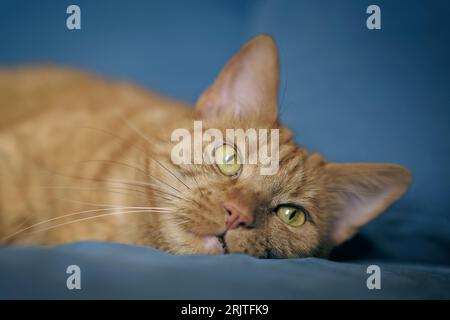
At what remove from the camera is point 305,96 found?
6.26ft

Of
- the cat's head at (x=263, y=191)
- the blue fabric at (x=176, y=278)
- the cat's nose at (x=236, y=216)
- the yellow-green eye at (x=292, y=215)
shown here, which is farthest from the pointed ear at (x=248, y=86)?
the blue fabric at (x=176, y=278)

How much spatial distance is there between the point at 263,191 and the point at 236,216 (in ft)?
0.51

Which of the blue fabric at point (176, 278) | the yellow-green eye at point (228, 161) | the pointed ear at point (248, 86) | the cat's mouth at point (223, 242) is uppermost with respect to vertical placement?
the pointed ear at point (248, 86)

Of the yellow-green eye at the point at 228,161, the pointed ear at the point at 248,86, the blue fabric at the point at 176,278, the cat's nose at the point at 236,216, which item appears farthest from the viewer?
the pointed ear at the point at 248,86

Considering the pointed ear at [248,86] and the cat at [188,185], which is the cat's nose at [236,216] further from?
the pointed ear at [248,86]

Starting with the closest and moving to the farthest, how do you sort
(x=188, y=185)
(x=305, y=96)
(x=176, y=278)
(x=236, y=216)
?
(x=176, y=278) → (x=236, y=216) → (x=188, y=185) → (x=305, y=96)

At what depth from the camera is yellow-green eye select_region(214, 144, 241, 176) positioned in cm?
114

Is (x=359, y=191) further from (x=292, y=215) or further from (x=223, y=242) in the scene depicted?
(x=223, y=242)

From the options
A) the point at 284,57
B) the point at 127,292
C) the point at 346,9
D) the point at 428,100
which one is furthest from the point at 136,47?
the point at 127,292

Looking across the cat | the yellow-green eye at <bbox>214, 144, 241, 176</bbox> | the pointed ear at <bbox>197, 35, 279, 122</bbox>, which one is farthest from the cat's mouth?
the pointed ear at <bbox>197, 35, 279, 122</bbox>

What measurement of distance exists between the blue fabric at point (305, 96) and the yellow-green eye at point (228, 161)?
0.92ft

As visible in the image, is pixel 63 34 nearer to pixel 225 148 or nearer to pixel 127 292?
pixel 225 148

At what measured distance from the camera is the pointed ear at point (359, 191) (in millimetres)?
1215

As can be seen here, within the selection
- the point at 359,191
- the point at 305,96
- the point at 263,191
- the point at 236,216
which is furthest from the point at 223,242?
the point at 305,96
